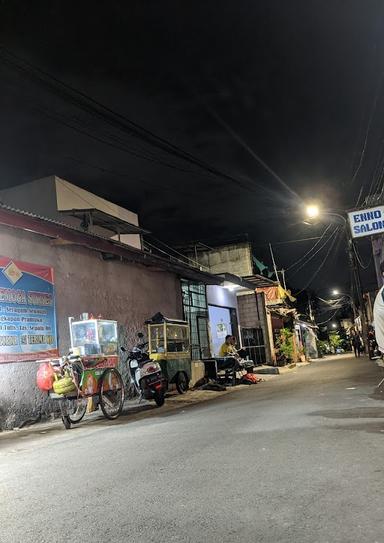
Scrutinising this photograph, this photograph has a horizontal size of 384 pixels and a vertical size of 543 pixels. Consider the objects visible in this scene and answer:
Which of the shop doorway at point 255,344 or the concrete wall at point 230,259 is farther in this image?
the concrete wall at point 230,259

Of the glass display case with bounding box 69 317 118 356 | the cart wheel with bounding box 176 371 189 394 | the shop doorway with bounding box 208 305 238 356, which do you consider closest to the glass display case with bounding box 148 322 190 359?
the cart wheel with bounding box 176 371 189 394

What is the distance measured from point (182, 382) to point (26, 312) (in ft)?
19.7

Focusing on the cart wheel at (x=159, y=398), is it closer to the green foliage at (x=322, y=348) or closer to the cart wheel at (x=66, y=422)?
the cart wheel at (x=66, y=422)

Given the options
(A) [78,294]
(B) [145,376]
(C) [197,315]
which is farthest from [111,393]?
(C) [197,315]

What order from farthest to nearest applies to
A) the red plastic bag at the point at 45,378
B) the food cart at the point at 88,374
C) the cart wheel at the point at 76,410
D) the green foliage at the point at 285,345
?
the green foliage at the point at 285,345 < the cart wheel at the point at 76,410 < the food cart at the point at 88,374 < the red plastic bag at the point at 45,378

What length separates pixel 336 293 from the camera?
56.6 m

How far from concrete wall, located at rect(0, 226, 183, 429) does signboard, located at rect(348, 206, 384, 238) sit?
7.03m

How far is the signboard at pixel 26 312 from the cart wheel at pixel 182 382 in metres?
4.59

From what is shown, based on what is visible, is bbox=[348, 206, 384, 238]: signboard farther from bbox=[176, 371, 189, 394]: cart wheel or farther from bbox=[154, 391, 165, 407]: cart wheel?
bbox=[154, 391, 165, 407]: cart wheel

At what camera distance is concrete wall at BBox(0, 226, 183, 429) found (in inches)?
394

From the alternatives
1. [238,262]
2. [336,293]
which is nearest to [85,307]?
[238,262]

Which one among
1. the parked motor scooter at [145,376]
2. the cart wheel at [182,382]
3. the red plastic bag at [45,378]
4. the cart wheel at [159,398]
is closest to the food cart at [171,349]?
the cart wheel at [182,382]

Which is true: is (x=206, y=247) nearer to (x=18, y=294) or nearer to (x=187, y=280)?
(x=187, y=280)

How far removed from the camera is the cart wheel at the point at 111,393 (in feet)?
32.6
